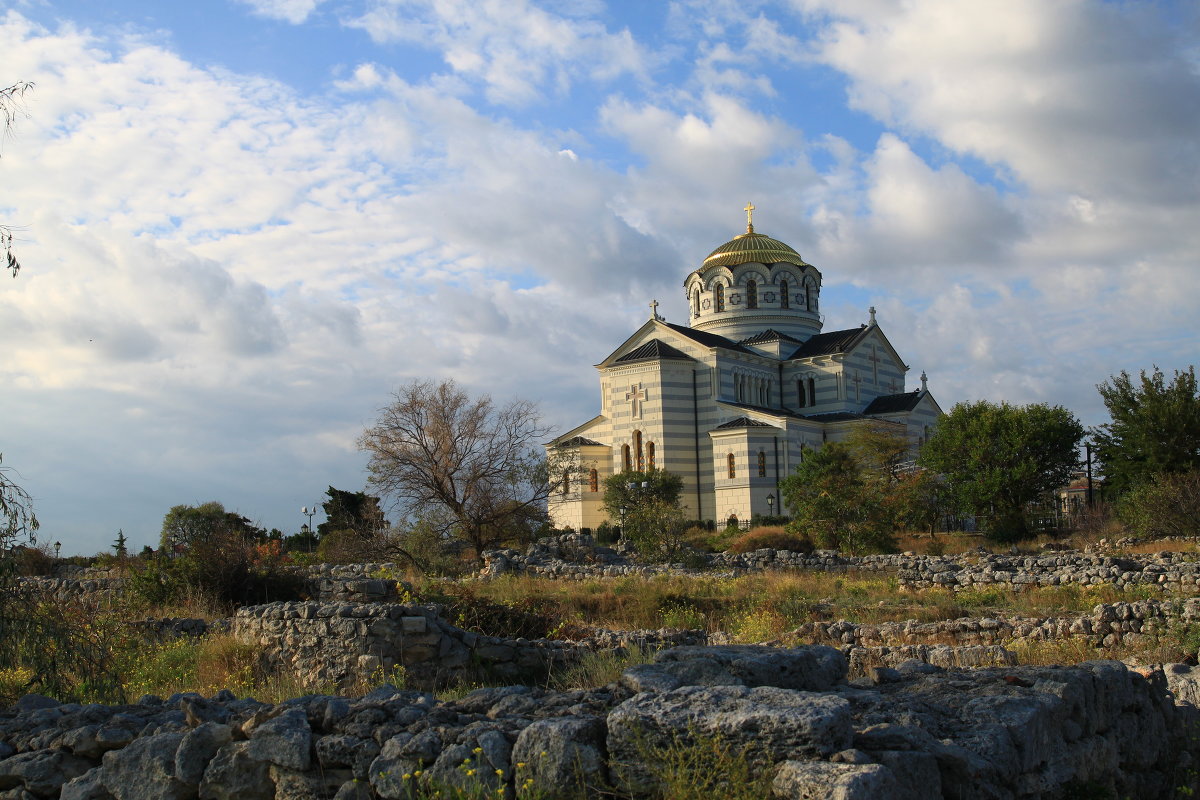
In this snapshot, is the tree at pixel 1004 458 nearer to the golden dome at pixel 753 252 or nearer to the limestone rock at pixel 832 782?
the golden dome at pixel 753 252

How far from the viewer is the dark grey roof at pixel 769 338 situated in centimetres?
5135

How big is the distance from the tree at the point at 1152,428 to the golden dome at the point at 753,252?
21.7 metres

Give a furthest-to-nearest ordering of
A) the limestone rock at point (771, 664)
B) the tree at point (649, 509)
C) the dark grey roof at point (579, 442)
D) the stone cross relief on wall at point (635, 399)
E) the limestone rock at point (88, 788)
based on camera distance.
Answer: the dark grey roof at point (579, 442), the stone cross relief on wall at point (635, 399), the tree at point (649, 509), the limestone rock at point (771, 664), the limestone rock at point (88, 788)

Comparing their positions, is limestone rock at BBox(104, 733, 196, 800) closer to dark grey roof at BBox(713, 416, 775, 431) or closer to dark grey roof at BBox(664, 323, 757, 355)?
dark grey roof at BBox(713, 416, 775, 431)

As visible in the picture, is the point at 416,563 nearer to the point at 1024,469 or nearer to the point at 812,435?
the point at 1024,469

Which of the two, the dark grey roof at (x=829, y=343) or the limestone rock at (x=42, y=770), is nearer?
the limestone rock at (x=42, y=770)

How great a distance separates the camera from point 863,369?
51.3m

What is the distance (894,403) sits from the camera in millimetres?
49594

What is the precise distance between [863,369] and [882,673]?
46.8 metres

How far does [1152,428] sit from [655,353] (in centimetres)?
2162

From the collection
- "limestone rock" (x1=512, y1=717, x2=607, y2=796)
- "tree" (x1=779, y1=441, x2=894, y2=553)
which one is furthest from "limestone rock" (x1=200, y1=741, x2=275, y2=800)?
"tree" (x1=779, y1=441, x2=894, y2=553)

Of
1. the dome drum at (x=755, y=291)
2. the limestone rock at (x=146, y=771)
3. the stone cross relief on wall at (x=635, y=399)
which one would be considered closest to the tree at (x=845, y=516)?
the stone cross relief on wall at (x=635, y=399)

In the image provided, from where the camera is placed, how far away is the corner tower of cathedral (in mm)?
52875

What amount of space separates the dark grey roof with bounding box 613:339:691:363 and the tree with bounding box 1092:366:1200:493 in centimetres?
1906
